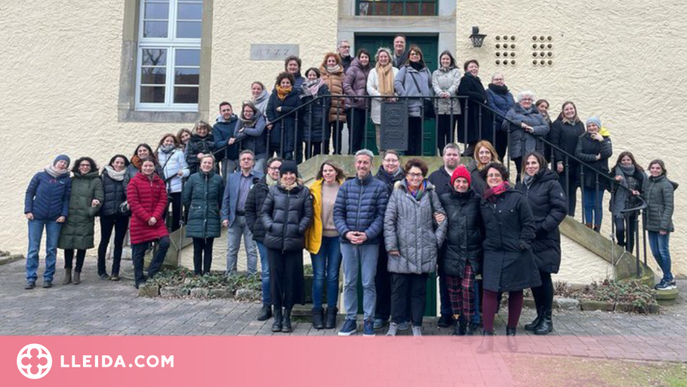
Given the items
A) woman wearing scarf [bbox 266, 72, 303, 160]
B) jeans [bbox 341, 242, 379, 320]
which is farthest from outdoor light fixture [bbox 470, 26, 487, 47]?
jeans [bbox 341, 242, 379, 320]

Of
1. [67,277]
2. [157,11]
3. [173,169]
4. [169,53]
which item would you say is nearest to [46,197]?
[67,277]

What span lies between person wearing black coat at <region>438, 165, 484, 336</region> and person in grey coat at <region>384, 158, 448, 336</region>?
9 centimetres

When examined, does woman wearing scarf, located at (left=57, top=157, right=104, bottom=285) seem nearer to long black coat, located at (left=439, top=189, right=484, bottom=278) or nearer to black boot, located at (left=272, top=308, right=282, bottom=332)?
black boot, located at (left=272, top=308, right=282, bottom=332)

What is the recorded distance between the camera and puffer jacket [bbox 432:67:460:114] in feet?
23.1

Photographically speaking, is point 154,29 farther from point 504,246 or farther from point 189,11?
point 504,246

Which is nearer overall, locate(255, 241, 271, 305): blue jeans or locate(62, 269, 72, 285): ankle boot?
locate(255, 241, 271, 305): blue jeans

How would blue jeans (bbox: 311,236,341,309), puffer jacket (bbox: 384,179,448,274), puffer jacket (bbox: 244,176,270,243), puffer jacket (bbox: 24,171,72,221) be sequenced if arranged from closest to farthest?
1. puffer jacket (bbox: 384,179,448,274)
2. blue jeans (bbox: 311,236,341,309)
3. puffer jacket (bbox: 244,176,270,243)
4. puffer jacket (bbox: 24,171,72,221)

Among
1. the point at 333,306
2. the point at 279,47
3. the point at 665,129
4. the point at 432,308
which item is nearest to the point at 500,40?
the point at 665,129

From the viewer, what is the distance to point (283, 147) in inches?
284

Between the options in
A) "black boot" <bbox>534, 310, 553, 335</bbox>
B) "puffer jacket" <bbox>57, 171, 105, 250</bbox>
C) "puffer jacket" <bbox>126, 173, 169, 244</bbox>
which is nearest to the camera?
"black boot" <bbox>534, 310, 553, 335</bbox>

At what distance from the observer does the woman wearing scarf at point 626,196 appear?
7.09m

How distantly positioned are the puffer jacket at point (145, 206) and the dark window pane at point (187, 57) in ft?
13.7

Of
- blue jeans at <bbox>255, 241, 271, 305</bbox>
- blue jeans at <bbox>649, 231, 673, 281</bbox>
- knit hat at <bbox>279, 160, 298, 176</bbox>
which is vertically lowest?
blue jeans at <bbox>255, 241, 271, 305</bbox>

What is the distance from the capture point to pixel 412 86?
7.04 meters
